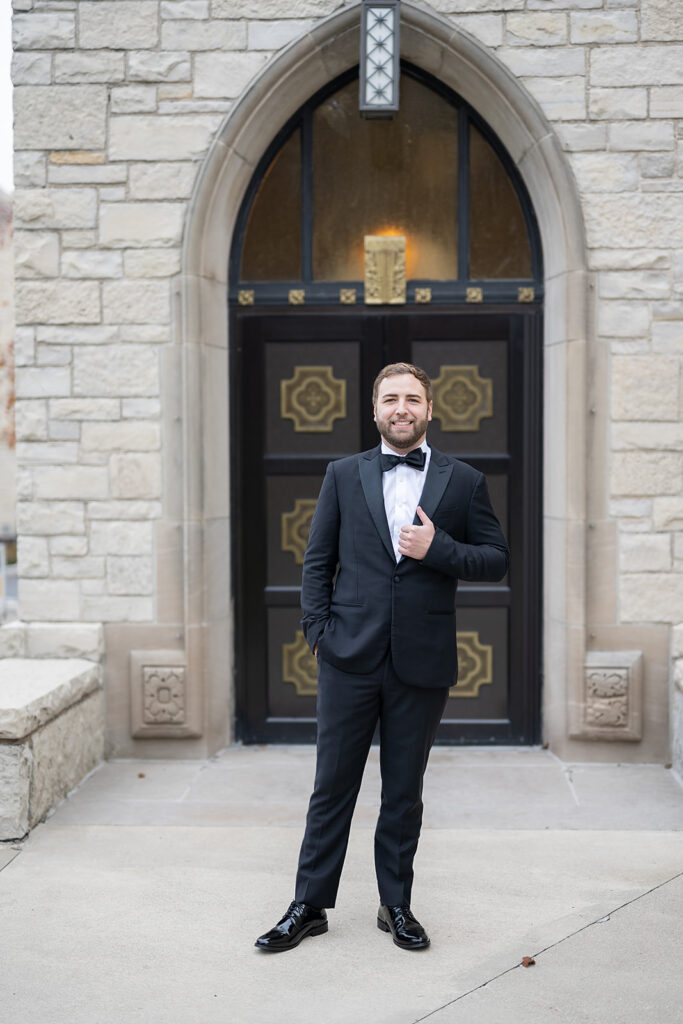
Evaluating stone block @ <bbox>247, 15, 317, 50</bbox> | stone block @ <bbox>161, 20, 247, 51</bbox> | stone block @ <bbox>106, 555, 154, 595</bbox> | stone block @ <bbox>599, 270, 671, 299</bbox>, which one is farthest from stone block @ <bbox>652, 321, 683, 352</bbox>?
stone block @ <bbox>106, 555, 154, 595</bbox>

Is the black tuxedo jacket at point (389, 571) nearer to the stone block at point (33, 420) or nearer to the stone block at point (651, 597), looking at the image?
the stone block at point (651, 597)

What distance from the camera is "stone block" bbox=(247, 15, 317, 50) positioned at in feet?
17.4

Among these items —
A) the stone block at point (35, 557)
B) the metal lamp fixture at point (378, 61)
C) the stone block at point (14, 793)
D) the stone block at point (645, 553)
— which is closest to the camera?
the stone block at point (14, 793)

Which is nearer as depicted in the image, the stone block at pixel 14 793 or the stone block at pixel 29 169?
the stone block at pixel 14 793

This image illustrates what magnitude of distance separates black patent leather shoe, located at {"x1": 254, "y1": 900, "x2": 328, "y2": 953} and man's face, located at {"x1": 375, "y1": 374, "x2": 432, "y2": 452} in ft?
4.85

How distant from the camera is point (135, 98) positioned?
17.5 feet

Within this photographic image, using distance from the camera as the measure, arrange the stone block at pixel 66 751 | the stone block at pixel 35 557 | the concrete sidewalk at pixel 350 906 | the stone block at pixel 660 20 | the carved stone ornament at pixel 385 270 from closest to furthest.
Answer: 1. the concrete sidewalk at pixel 350 906
2. the stone block at pixel 66 751
3. the stone block at pixel 660 20
4. the stone block at pixel 35 557
5. the carved stone ornament at pixel 385 270

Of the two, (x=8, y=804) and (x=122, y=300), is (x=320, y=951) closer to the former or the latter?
(x=8, y=804)

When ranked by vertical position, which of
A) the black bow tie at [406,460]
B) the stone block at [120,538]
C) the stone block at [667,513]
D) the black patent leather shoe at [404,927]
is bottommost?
the black patent leather shoe at [404,927]

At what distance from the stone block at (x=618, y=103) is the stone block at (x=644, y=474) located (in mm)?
1664

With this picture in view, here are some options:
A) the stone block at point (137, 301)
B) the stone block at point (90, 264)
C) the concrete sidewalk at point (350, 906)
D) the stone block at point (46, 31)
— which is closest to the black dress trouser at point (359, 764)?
the concrete sidewalk at point (350, 906)

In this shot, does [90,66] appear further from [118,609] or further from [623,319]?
[623,319]

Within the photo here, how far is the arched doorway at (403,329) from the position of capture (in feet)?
18.5

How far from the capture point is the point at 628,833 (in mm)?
4328
